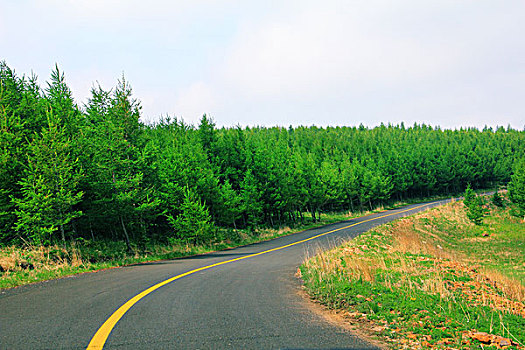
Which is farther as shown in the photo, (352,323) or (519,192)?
(519,192)

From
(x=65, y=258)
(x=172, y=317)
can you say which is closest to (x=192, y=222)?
(x=65, y=258)

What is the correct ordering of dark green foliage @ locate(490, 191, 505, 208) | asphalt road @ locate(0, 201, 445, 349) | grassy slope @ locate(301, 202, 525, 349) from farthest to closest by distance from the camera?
dark green foliage @ locate(490, 191, 505, 208) → grassy slope @ locate(301, 202, 525, 349) → asphalt road @ locate(0, 201, 445, 349)

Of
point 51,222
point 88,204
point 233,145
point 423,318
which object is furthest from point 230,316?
point 233,145

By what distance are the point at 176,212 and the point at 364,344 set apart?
892 inches

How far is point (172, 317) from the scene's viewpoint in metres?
5.28

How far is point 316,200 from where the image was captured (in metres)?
43.8

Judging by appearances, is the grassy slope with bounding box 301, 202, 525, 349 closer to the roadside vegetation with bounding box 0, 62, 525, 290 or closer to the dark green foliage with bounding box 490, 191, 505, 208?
the roadside vegetation with bounding box 0, 62, 525, 290

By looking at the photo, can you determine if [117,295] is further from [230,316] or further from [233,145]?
[233,145]

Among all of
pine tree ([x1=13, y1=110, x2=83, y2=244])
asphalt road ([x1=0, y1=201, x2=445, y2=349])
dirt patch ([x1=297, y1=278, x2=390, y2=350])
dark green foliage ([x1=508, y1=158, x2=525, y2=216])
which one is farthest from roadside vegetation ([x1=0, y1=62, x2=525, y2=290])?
dark green foliage ([x1=508, y1=158, x2=525, y2=216])

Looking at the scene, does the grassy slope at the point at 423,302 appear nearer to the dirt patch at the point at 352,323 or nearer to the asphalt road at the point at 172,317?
the dirt patch at the point at 352,323

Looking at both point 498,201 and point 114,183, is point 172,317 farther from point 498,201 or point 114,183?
point 498,201

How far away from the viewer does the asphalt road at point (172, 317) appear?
4.10 meters

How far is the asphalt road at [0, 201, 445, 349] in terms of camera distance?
410 cm

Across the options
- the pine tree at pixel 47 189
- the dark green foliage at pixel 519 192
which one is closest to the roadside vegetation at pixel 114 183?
the pine tree at pixel 47 189
